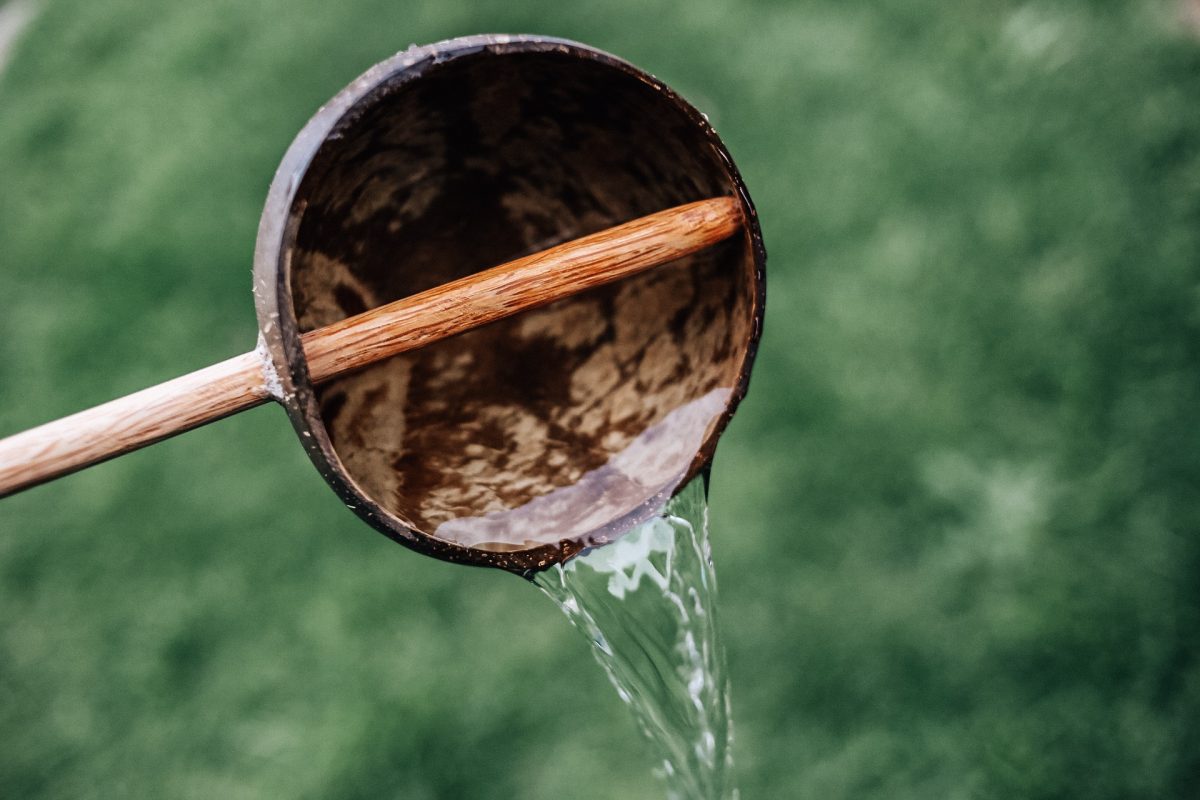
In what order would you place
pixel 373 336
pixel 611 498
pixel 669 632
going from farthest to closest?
pixel 669 632 → pixel 611 498 → pixel 373 336

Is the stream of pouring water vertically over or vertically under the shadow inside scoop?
under

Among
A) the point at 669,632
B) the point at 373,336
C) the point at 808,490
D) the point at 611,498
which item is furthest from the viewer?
the point at 808,490

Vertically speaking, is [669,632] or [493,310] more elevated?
[493,310]

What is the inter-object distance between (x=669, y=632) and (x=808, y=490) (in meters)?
0.82

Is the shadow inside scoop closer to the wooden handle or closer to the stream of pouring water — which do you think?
the stream of pouring water

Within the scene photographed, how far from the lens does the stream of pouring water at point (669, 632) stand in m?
1.60

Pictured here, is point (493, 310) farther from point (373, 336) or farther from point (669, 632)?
point (669, 632)

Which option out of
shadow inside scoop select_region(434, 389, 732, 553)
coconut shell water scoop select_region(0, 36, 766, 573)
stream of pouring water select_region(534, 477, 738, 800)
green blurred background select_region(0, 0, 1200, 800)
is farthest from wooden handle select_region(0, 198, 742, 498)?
green blurred background select_region(0, 0, 1200, 800)

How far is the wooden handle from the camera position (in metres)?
1.10

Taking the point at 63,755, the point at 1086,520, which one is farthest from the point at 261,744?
the point at 1086,520

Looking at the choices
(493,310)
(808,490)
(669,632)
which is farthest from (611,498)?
(808,490)

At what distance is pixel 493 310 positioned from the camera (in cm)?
127

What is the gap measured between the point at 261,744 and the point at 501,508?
4.98 ft

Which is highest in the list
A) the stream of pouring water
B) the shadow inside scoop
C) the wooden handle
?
the wooden handle
